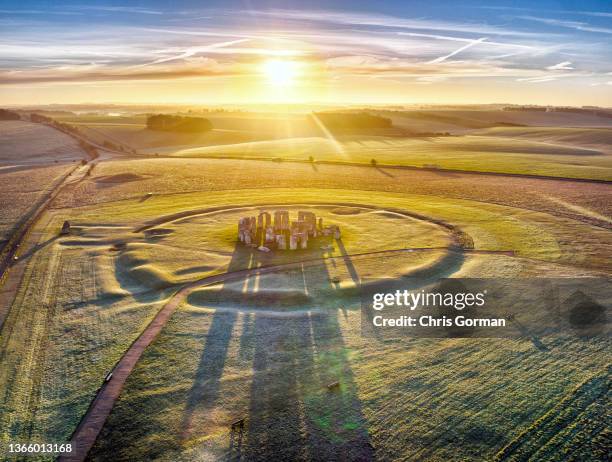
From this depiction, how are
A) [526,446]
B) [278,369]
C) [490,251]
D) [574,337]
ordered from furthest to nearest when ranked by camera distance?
[490,251] → [574,337] → [278,369] → [526,446]

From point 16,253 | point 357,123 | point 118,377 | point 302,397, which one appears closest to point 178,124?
point 357,123

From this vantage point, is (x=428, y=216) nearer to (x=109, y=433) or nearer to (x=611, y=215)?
(x=611, y=215)

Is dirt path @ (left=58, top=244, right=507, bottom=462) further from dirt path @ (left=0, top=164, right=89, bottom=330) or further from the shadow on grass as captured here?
dirt path @ (left=0, top=164, right=89, bottom=330)

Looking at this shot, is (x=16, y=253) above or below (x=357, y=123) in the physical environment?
below

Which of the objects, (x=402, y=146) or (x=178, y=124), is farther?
(x=178, y=124)

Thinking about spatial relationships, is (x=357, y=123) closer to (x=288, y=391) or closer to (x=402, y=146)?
(x=402, y=146)

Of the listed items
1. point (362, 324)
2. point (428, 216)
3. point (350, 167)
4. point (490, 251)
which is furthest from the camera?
point (350, 167)

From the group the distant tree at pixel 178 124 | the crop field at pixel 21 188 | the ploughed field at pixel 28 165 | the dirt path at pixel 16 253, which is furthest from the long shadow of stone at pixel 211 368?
the distant tree at pixel 178 124

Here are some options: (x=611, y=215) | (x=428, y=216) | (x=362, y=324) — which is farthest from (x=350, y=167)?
(x=362, y=324)
